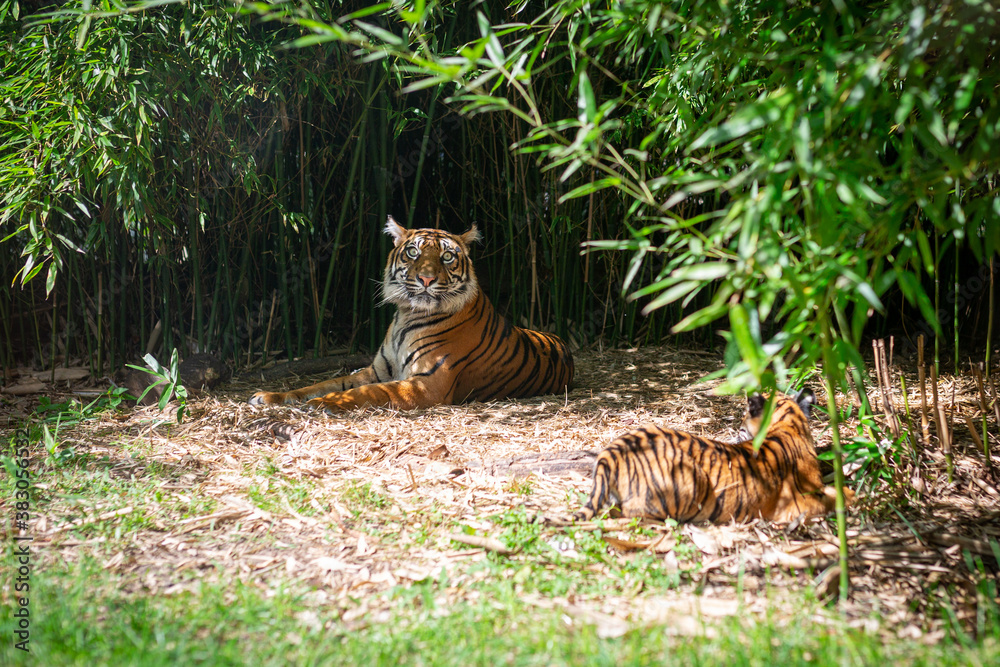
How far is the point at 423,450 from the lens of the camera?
117 inches

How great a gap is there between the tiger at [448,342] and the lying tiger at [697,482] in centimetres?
175

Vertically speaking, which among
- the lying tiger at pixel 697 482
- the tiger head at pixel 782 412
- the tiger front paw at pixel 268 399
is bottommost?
the lying tiger at pixel 697 482

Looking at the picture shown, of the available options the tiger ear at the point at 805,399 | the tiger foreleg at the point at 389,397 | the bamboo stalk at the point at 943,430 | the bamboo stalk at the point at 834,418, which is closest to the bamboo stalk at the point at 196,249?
the tiger foreleg at the point at 389,397

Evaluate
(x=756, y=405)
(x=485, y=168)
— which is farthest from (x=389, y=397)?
(x=485, y=168)

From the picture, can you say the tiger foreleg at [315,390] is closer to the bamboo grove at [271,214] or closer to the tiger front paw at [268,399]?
the tiger front paw at [268,399]

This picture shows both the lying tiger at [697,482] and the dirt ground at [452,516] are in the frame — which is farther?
the lying tiger at [697,482]

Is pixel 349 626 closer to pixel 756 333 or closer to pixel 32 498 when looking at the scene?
pixel 756 333

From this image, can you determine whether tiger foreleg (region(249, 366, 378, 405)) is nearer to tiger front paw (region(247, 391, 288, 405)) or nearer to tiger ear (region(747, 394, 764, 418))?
tiger front paw (region(247, 391, 288, 405))

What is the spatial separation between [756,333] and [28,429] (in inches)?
129

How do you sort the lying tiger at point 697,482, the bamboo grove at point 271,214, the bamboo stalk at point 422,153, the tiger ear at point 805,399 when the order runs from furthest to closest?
the bamboo stalk at point 422,153 < the bamboo grove at point 271,214 < the tiger ear at point 805,399 < the lying tiger at point 697,482

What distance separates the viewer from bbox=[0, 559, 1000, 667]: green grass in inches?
57.9

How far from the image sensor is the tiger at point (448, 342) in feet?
12.8

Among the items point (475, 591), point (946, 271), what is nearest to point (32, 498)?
point (475, 591)

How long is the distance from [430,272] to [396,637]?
8.29 feet
